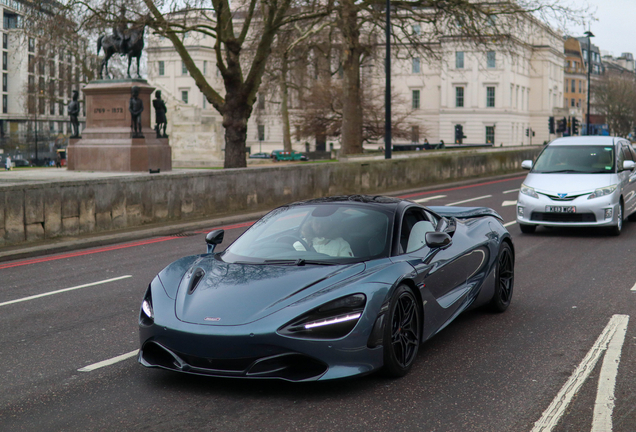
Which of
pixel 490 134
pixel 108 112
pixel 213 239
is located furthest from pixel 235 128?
pixel 490 134

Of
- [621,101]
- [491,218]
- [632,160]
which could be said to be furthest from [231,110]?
[621,101]

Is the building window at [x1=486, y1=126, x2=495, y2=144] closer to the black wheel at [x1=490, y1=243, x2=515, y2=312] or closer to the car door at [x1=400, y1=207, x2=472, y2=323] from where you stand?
the black wheel at [x1=490, y1=243, x2=515, y2=312]

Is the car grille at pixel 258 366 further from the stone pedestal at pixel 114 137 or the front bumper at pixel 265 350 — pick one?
the stone pedestal at pixel 114 137

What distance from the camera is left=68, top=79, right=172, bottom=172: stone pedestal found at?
89.0 ft

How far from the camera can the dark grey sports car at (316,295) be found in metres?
4.83

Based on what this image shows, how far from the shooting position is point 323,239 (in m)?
5.96

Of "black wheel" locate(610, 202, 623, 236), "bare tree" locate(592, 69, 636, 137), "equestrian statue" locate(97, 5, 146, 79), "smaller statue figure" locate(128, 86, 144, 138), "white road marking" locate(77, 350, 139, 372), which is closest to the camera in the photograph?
"white road marking" locate(77, 350, 139, 372)

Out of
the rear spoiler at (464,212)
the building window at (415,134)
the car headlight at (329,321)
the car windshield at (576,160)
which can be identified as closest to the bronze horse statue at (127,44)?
the car windshield at (576,160)

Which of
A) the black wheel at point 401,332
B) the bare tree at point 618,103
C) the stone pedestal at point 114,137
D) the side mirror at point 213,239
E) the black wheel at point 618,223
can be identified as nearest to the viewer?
the black wheel at point 401,332

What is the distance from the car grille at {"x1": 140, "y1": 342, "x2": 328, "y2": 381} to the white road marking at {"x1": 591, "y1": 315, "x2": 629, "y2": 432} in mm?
1638

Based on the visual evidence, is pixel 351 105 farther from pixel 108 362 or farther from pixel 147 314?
pixel 147 314

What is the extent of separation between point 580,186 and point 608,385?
28.9 ft

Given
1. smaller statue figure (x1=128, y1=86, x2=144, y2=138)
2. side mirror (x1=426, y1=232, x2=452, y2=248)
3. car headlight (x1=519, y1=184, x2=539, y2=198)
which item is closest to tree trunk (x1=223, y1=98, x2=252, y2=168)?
smaller statue figure (x1=128, y1=86, x2=144, y2=138)

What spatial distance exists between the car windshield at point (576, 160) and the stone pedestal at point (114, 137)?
16317 mm
